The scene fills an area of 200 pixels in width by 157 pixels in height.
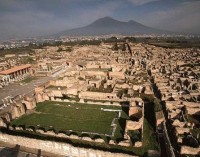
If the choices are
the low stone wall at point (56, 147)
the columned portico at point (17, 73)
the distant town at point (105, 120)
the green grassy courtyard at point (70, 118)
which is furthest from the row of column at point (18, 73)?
the low stone wall at point (56, 147)

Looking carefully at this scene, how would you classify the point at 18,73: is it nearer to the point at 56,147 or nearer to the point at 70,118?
the point at 70,118

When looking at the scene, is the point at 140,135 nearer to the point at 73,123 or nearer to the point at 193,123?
the point at 193,123

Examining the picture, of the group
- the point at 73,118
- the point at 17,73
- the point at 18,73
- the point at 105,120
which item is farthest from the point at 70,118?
the point at 18,73

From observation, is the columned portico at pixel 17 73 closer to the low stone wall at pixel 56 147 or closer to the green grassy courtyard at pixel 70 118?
the green grassy courtyard at pixel 70 118

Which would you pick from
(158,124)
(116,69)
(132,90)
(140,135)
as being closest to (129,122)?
(140,135)

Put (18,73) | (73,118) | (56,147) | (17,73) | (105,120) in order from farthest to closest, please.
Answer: (18,73)
(17,73)
(73,118)
(105,120)
(56,147)

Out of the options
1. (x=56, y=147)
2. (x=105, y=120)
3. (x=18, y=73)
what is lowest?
(x=56, y=147)

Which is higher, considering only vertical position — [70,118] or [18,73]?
[18,73]
